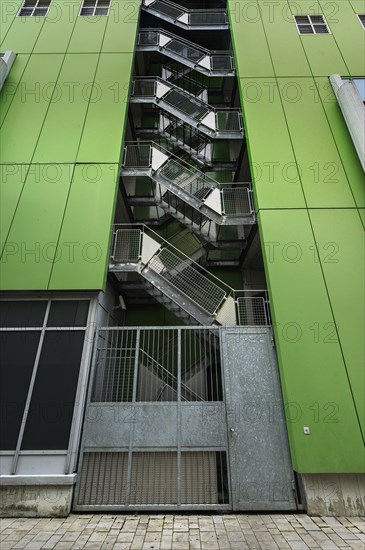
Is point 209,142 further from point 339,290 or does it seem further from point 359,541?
point 359,541

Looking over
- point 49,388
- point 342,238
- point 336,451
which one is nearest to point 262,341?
point 336,451

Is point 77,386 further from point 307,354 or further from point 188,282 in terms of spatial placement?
point 307,354

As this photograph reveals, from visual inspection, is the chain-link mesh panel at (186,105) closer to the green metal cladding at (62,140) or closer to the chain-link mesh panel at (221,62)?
the green metal cladding at (62,140)

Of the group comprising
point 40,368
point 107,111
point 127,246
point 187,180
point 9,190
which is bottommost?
point 40,368

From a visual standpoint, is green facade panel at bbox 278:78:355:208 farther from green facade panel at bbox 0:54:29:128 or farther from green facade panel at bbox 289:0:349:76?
green facade panel at bbox 0:54:29:128

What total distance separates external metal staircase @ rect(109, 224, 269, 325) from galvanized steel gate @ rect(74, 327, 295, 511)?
84cm

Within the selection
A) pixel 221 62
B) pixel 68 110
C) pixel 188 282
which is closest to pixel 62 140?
pixel 68 110

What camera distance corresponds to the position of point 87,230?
27.6ft

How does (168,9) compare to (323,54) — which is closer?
(323,54)

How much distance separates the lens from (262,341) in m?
7.57

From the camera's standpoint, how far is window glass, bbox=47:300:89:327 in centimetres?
754

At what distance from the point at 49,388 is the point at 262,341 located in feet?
18.1

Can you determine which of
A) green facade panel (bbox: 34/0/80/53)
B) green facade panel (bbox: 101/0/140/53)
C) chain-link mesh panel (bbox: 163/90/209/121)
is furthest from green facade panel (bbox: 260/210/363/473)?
green facade panel (bbox: 34/0/80/53)

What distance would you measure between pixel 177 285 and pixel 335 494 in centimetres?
612
